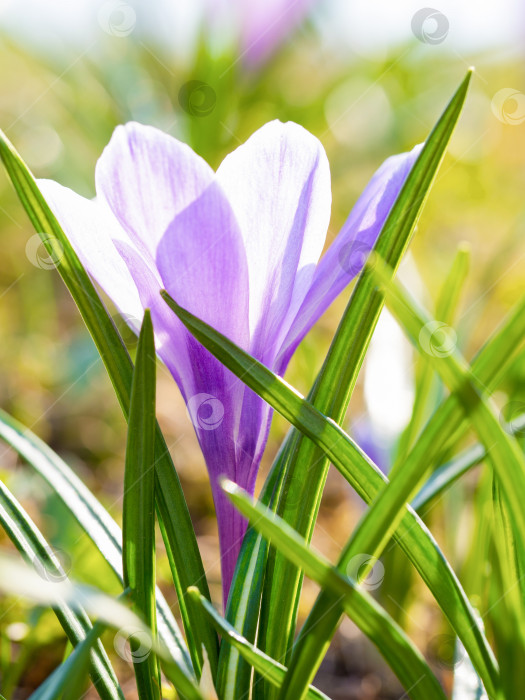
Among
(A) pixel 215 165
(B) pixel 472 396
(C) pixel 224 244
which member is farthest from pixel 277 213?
(A) pixel 215 165

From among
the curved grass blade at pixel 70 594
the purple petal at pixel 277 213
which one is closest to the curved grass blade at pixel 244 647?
the curved grass blade at pixel 70 594


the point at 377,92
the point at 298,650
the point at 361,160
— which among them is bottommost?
the point at 298,650

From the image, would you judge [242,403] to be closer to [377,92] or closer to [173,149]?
[173,149]

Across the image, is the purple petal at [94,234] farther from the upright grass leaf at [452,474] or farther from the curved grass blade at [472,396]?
the upright grass leaf at [452,474]

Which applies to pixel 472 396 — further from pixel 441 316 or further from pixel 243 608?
pixel 441 316

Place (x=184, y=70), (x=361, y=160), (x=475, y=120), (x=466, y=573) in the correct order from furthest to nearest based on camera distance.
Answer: (x=475, y=120), (x=361, y=160), (x=184, y=70), (x=466, y=573)

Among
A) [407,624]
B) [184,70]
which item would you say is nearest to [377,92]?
[184,70]

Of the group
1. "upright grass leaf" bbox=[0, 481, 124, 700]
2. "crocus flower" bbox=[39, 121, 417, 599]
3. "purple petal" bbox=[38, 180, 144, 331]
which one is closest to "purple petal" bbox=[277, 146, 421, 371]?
"crocus flower" bbox=[39, 121, 417, 599]
